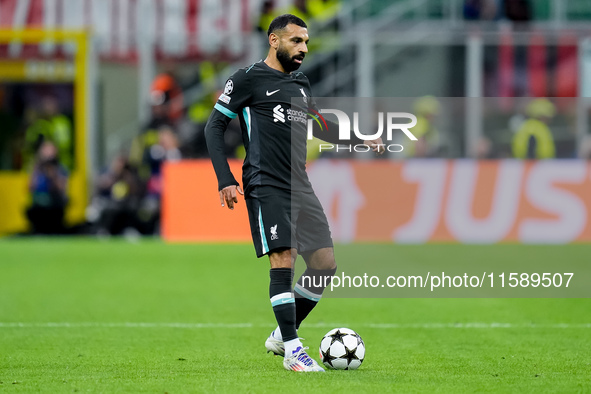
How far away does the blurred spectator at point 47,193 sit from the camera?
52.6 ft

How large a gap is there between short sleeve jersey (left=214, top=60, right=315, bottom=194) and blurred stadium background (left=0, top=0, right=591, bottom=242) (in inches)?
340

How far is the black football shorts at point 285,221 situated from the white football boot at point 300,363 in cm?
56

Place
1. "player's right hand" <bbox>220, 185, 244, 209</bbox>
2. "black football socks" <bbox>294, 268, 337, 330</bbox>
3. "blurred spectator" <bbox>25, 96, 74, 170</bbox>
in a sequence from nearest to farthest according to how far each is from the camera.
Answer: "player's right hand" <bbox>220, 185, 244, 209</bbox>, "black football socks" <bbox>294, 268, 337, 330</bbox>, "blurred spectator" <bbox>25, 96, 74, 170</bbox>

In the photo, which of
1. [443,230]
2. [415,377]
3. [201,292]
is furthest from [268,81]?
[443,230]

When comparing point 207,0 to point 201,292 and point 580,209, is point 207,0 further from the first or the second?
point 201,292

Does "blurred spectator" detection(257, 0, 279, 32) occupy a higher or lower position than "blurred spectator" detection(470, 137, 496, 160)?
higher

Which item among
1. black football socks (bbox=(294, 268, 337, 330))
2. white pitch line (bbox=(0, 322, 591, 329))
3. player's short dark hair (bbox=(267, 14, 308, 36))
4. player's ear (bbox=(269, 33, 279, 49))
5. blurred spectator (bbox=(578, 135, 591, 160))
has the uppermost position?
player's short dark hair (bbox=(267, 14, 308, 36))

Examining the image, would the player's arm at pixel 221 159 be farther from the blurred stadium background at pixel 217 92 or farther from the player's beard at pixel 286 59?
the blurred stadium background at pixel 217 92

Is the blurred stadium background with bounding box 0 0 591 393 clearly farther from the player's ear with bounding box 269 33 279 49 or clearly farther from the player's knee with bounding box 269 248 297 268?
the player's ear with bounding box 269 33 279 49

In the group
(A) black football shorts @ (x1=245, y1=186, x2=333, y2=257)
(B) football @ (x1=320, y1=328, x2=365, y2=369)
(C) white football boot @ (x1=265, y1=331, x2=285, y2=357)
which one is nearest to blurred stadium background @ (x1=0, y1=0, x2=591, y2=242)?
(C) white football boot @ (x1=265, y1=331, x2=285, y2=357)

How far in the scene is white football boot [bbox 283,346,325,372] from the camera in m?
5.34

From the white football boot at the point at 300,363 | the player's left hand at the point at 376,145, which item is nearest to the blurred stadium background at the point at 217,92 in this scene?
the player's left hand at the point at 376,145

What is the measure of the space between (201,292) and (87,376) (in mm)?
4430

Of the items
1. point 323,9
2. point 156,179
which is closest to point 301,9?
point 323,9
